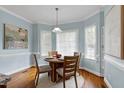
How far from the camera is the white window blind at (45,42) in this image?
654 cm

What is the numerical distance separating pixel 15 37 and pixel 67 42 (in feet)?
8.61

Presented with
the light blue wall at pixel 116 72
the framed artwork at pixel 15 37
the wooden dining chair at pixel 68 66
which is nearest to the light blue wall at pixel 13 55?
the framed artwork at pixel 15 37

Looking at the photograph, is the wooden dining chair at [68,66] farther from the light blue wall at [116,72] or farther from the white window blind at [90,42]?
the white window blind at [90,42]

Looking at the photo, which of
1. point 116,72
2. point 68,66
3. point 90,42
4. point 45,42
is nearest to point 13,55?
point 45,42

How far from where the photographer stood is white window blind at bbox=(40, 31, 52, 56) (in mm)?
6535

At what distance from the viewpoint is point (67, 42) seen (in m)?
6.38

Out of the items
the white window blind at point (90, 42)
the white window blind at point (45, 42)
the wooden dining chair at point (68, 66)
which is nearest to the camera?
the wooden dining chair at point (68, 66)

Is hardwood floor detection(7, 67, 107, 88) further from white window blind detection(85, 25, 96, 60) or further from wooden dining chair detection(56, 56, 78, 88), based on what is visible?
white window blind detection(85, 25, 96, 60)

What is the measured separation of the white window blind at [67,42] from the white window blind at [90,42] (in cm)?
78

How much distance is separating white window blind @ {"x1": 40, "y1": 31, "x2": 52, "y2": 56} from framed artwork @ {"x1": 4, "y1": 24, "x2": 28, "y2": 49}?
1071mm

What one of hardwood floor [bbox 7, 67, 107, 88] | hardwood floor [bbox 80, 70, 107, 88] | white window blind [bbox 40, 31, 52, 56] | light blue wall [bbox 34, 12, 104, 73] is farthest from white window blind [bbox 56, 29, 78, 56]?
hardwood floor [bbox 7, 67, 107, 88]

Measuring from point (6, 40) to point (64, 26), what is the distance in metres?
3.14
